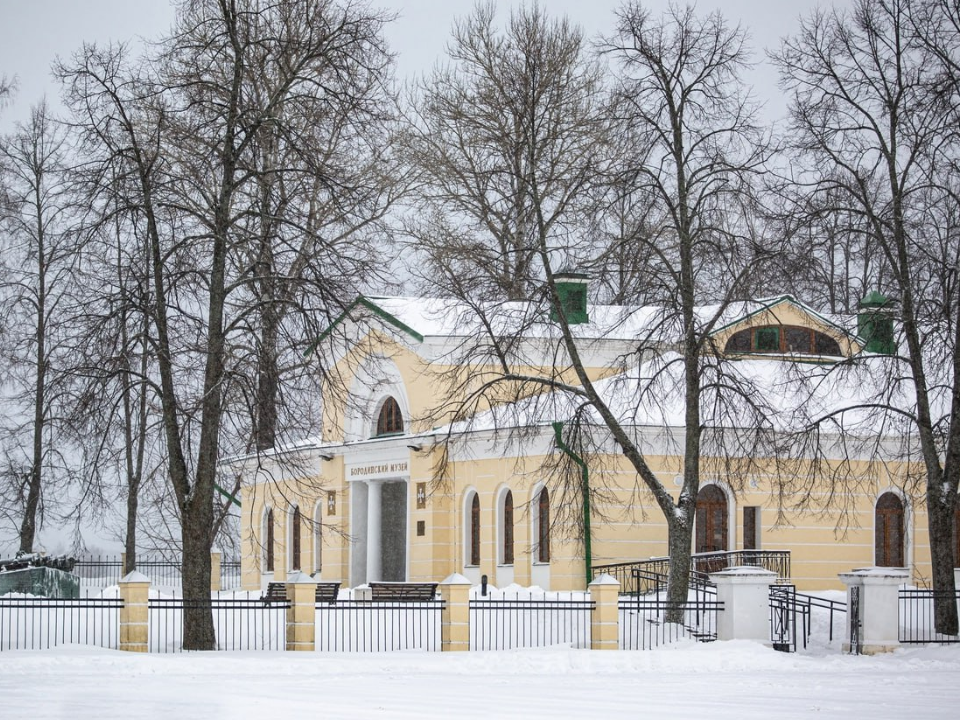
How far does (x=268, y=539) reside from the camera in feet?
129

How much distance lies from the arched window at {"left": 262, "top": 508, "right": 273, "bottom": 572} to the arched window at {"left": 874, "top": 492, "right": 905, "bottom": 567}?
56.8 feet

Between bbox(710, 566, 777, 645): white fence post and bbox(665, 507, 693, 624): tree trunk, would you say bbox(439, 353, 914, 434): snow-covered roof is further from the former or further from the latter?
bbox(710, 566, 777, 645): white fence post

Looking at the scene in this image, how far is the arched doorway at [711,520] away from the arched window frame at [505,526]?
4.17 meters

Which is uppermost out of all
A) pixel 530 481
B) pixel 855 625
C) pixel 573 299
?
pixel 573 299

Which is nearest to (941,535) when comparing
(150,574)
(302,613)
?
(302,613)

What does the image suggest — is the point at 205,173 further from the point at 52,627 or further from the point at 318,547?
the point at 318,547

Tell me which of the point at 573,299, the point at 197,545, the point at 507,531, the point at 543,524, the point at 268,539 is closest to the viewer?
the point at 197,545

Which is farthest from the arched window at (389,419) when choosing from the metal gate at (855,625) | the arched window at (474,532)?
the metal gate at (855,625)

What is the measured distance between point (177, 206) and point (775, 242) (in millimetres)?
9643

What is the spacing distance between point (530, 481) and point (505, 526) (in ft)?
5.37

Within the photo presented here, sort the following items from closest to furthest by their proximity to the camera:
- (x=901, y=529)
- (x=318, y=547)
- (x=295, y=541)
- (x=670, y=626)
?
(x=670, y=626), (x=901, y=529), (x=318, y=547), (x=295, y=541)

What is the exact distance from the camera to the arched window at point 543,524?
29031mm

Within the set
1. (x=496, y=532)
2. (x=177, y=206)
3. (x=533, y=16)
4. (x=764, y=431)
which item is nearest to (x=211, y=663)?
(x=177, y=206)

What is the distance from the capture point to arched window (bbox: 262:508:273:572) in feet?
128
